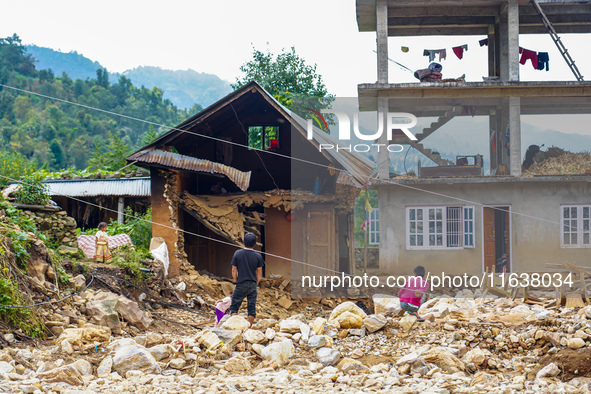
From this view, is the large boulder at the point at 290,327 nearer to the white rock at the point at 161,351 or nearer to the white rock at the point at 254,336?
the white rock at the point at 254,336

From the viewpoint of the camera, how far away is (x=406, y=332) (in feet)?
28.8

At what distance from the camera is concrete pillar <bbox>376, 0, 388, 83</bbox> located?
14461 millimetres

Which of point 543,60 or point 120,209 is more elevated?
point 543,60

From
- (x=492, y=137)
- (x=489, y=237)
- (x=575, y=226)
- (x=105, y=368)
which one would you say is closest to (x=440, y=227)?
(x=489, y=237)

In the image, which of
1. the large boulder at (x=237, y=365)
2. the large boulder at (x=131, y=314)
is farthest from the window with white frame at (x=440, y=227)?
the large boulder at (x=237, y=365)

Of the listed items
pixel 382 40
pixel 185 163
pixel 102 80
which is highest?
pixel 102 80

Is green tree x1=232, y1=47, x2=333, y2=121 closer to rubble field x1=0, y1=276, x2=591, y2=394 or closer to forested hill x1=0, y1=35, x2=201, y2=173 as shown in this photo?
forested hill x1=0, y1=35, x2=201, y2=173

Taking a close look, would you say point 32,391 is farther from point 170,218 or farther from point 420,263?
point 420,263

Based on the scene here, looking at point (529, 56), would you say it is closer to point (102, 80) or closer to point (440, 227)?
point (440, 227)

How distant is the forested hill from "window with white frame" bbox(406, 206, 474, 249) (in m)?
29.2

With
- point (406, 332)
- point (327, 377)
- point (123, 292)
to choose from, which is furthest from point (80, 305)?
point (406, 332)

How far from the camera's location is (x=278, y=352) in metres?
7.52

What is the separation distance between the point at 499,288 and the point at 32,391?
10.3 m

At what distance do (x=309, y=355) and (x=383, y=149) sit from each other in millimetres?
6962
